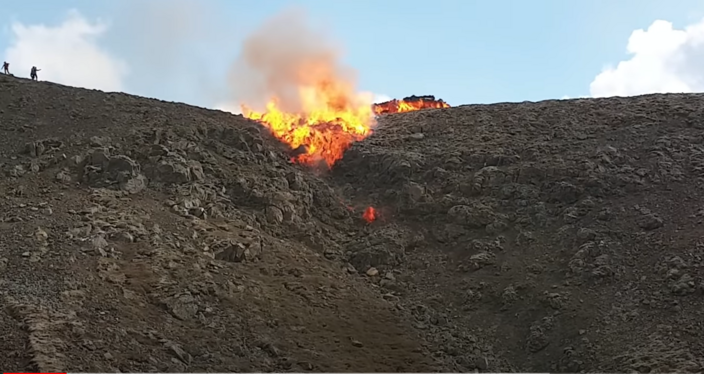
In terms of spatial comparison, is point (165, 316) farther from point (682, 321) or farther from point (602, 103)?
point (602, 103)

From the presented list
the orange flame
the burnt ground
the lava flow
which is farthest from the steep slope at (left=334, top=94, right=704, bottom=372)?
the lava flow

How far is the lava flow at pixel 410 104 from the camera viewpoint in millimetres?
30578

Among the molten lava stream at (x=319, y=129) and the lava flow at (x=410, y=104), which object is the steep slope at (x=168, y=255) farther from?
the lava flow at (x=410, y=104)

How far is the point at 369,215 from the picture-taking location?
17797mm

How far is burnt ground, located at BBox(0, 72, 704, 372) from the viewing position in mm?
10883

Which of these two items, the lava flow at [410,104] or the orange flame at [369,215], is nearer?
the orange flame at [369,215]

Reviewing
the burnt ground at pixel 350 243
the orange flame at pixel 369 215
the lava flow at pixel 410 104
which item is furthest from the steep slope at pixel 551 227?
the lava flow at pixel 410 104

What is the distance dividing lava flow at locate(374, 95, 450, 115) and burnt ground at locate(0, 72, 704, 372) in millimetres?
8367

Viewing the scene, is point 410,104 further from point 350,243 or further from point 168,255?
point 168,255

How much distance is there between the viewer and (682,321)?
11.5 m

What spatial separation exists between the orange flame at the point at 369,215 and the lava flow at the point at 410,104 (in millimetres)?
12475

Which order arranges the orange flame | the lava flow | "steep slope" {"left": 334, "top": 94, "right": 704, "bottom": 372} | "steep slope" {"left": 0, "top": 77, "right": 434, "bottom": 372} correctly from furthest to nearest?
1. the lava flow
2. the orange flame
3. "steep slope" {"left": 334, "top": 94, "right": 704, "bottom": 372}
4. "steep slope" {"left": 0, "top": 77, "right": 434, "bottom": 372}

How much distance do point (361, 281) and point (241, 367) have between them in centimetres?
480

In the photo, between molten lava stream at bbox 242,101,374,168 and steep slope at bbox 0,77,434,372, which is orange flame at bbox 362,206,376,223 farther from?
molten lava stream at bbox 242,101,374,168
